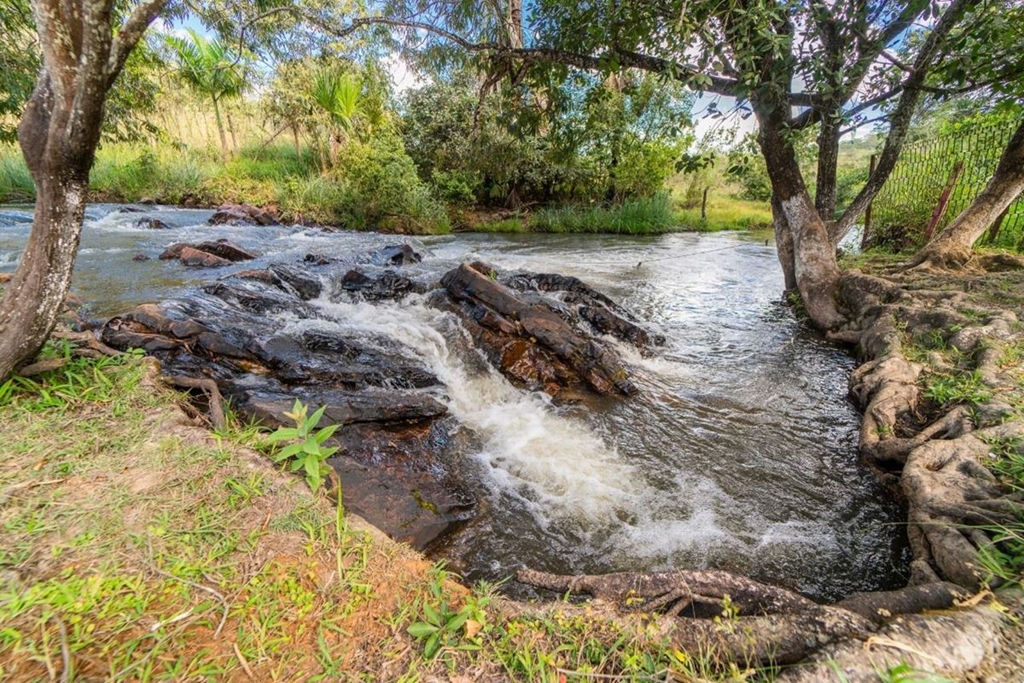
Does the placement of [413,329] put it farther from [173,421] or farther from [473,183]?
[473,183]

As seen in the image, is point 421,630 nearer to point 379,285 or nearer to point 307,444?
point 307,444

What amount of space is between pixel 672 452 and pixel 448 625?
6.97 ft

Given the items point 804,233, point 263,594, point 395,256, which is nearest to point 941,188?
point 804,233

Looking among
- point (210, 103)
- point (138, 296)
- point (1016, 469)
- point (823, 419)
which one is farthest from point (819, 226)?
point (210, 103)

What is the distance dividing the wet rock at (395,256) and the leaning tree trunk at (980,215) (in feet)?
24.9

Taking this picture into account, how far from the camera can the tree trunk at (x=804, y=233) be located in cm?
494

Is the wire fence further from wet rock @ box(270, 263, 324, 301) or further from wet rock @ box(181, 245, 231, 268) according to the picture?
Result: wet rock @ box(181, 245, 231, 268)

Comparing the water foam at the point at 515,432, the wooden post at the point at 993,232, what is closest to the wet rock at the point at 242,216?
the water foam at the point at 515,432

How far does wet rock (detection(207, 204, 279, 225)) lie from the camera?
32.9 feet

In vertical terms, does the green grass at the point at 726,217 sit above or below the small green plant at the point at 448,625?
above

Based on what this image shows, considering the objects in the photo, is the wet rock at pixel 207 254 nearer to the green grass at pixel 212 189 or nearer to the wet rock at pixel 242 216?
the wet rock at pixel 242 216

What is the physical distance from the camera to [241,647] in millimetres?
1068

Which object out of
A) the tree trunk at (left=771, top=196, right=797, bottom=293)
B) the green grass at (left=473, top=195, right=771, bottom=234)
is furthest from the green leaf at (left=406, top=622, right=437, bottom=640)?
the green grass at (left=473, top=195, right=771, bottom=234)

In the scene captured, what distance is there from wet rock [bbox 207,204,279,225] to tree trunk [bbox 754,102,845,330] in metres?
11.1
